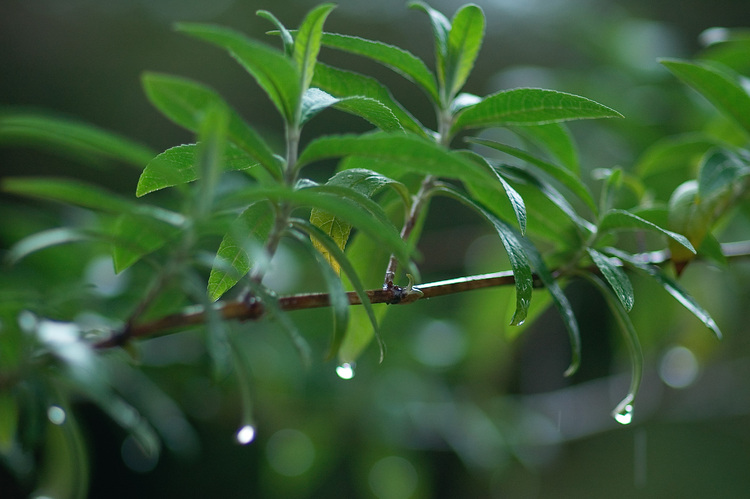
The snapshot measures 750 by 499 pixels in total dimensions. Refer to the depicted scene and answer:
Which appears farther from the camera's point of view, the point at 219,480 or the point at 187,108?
the point at 219,480

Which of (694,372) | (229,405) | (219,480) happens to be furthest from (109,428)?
(694,372)

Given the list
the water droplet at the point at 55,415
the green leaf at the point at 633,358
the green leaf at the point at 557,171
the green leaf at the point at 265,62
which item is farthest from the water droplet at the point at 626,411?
the water droplet at the point at 55,415

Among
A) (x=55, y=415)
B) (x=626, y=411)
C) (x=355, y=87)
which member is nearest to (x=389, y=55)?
(x=355, y=87)

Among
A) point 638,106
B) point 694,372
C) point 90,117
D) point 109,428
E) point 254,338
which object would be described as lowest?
point 694,372

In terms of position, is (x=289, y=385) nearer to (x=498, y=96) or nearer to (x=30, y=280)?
Result: (x=30, y=280)

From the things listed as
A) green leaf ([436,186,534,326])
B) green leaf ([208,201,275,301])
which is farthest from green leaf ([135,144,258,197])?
green leaf ([436,186,534,326])

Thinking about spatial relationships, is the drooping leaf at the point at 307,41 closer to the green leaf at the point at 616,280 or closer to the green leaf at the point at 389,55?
the green leaf at the point at 389,55

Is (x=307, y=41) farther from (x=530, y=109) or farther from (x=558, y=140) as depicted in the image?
(x=558, y=140)
